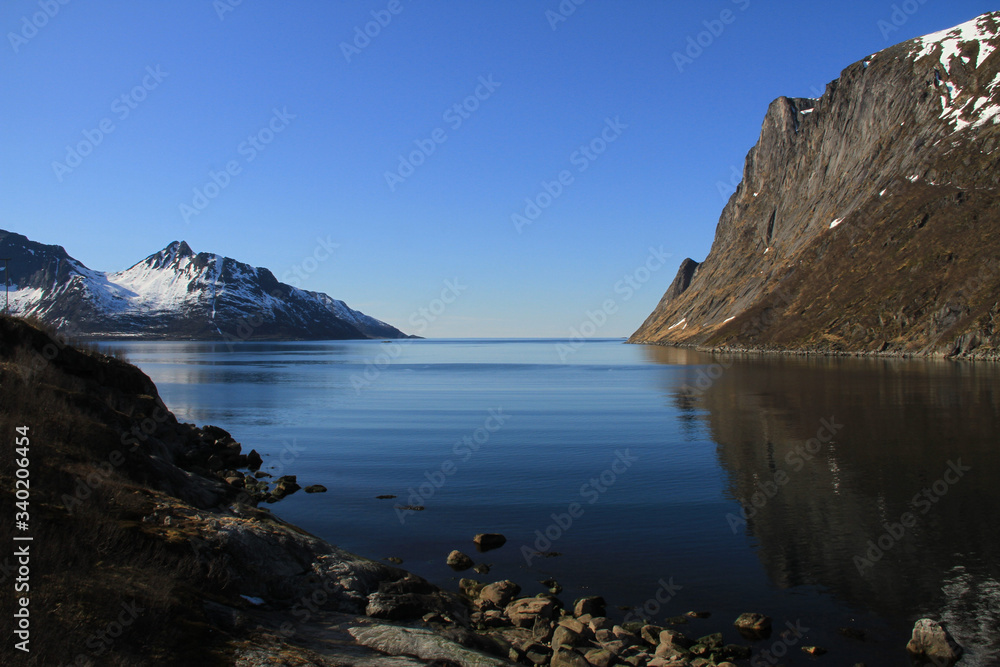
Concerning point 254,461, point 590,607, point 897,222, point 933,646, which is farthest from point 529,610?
point 897,222

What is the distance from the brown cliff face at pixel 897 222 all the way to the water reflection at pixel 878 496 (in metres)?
66.4

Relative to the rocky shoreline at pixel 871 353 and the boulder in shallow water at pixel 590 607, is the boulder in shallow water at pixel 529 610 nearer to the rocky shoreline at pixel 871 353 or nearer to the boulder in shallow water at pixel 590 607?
the boulder in shallow water at pixel 590 607

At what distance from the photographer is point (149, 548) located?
12.5 meters

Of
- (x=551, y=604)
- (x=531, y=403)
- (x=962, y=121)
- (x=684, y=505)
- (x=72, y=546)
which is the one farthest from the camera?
(x=962, y=121)

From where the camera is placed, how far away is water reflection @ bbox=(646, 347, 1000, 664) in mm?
16938

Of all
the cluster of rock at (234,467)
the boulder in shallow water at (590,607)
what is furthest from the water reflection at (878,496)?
the cluster of rock at (234,467)

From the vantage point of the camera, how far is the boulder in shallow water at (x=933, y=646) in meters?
13.5

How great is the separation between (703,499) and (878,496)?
661 centimetres

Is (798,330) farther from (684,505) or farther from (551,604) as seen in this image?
(551,604)

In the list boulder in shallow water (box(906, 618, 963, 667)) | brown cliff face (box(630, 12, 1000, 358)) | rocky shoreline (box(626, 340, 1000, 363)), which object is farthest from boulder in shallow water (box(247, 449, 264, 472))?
brown cliff face (box(630, 12, 1000, 358))

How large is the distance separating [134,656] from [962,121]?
179m

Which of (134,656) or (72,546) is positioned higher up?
(72,546)

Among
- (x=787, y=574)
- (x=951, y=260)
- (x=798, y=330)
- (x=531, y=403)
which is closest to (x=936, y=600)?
(x=787, y=574)

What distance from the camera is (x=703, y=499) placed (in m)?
26.3
